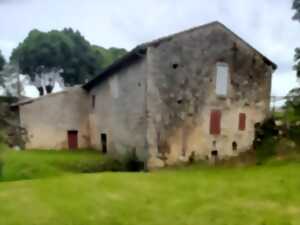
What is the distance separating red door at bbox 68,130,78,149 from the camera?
2664 cm

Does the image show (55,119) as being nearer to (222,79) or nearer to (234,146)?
(222,79)

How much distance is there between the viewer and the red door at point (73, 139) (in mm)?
26641

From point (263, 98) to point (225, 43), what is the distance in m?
4.29

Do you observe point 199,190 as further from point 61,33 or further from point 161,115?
point 61,33

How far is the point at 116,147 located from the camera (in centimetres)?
2288

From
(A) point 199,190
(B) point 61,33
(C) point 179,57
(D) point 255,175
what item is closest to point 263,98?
(C) point 179,57

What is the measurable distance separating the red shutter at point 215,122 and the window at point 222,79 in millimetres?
1113

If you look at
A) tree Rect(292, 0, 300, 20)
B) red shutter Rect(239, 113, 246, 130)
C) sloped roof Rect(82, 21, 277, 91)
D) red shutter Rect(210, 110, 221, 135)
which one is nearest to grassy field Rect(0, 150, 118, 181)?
sloped roof Rect(82, 21, 277, 91)

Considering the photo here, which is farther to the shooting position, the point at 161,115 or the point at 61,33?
the point at 61,33

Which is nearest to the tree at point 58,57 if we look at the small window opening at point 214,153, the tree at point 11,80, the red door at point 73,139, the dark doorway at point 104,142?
the tree at point 11,80

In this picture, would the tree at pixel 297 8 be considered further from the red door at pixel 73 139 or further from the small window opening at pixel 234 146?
the red door at pixel 73 139

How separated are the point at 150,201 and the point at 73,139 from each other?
16.9 meters

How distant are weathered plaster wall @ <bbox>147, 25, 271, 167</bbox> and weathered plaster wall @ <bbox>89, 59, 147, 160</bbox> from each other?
0.77m

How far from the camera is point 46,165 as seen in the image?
19.3m
